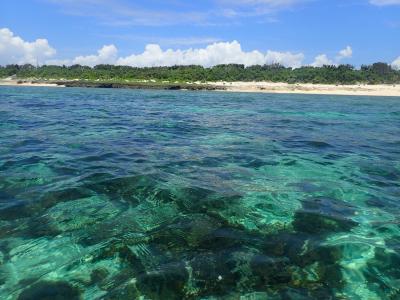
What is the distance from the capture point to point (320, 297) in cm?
448

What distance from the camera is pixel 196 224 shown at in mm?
6410

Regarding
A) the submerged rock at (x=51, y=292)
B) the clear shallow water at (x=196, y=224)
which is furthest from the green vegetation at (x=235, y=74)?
the submerged rock at (x=51, y=292)

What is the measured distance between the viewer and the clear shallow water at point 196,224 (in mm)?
4750

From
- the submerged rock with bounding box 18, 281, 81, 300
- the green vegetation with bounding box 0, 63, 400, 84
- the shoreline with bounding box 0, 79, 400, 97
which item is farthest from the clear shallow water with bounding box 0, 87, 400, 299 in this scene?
the green vegetation with bounding box 0, 63, 400, 84

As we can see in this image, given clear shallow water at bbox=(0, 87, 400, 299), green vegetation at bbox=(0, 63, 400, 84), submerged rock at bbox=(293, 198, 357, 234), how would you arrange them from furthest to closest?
green vegetation at bbox=(0, 63, 400, 84), submerged rock at bbox=(293, 198, 357, 234), clear shallow water at bbox=(0, 87, 400, 299)

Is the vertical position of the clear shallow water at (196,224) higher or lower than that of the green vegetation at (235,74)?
lower

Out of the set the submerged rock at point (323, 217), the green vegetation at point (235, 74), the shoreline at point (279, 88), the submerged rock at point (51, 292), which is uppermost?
the green vegetation at point (235, 74)

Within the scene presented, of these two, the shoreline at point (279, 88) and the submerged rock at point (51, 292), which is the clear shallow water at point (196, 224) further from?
the shoreline at point (279, 88)

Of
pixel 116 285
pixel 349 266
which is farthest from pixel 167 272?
pixel 349 266

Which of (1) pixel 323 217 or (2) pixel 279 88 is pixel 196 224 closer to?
(1) pixel 323 217

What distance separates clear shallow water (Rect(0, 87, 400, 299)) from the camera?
475cm

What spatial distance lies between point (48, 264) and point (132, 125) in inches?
599

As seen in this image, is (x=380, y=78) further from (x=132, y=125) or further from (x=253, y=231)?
(x=253, y=231)

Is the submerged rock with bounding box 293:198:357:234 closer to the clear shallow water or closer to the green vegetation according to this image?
the clear shallow water
